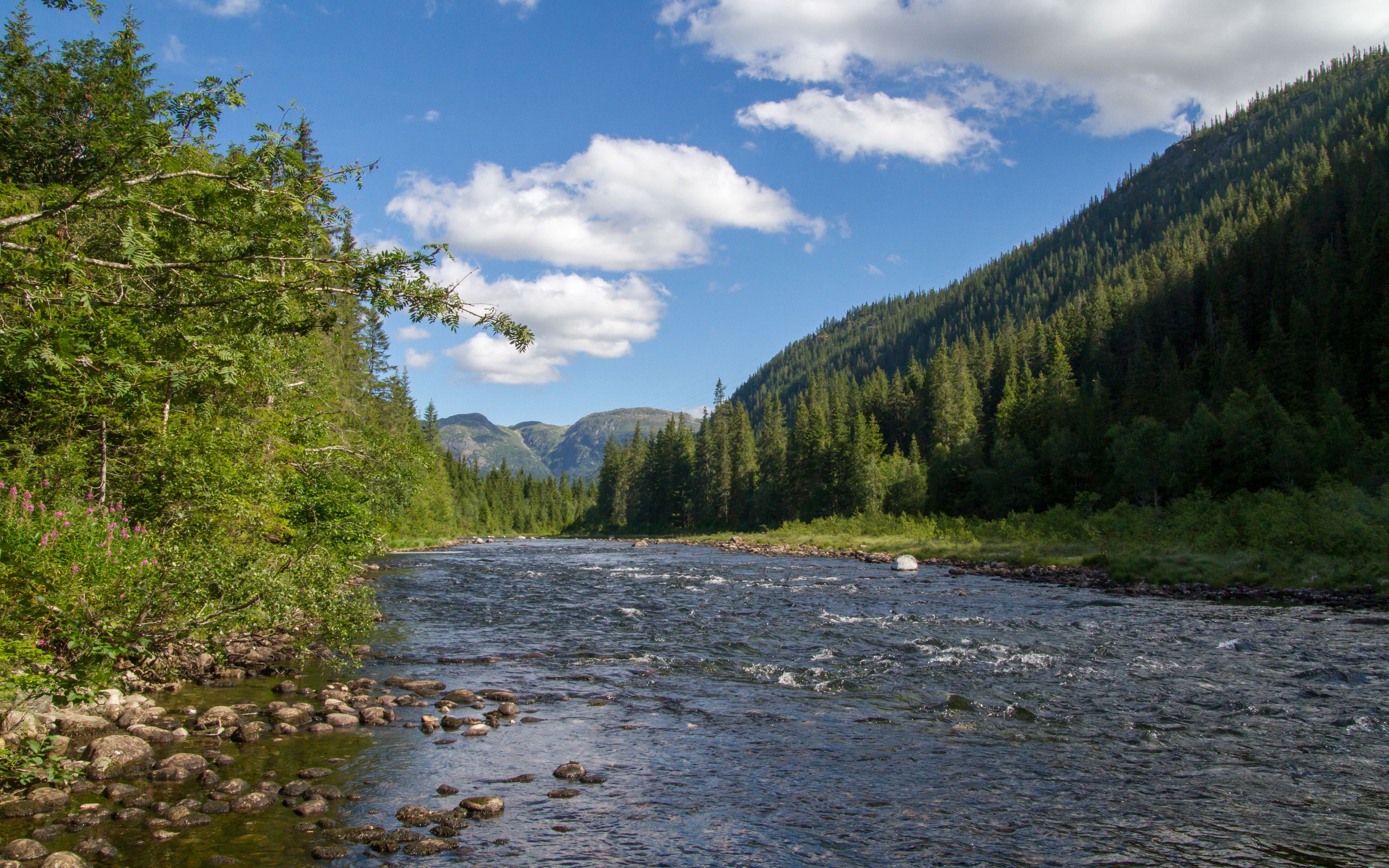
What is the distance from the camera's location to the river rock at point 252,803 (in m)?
7.76

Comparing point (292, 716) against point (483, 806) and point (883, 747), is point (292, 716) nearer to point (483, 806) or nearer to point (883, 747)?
Answer: point (483, 806)

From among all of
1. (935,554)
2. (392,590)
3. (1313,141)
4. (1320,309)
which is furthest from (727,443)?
(1313,141)

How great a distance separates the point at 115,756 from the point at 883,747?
9.58 meters

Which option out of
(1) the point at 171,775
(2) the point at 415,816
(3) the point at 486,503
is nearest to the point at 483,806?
(2) the point at 415,816

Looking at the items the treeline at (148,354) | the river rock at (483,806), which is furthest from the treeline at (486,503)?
the river rock at (483,806)

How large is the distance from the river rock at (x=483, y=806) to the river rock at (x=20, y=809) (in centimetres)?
413

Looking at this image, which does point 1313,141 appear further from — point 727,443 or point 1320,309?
point 727,443

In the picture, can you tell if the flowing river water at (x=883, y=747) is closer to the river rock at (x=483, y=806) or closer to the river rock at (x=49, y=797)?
the river rock at (x=483, y=806)

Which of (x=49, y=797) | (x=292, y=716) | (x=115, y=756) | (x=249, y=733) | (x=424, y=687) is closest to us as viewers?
(x=49, y=797)

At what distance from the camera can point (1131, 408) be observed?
254 feet

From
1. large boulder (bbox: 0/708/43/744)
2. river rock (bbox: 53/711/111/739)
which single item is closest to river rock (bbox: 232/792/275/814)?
large boulder (bbox: 0/708/43/744)

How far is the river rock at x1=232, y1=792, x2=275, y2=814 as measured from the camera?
305 inches

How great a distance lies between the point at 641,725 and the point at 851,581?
885 inches

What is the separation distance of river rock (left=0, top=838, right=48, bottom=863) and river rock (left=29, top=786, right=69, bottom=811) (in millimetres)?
952
